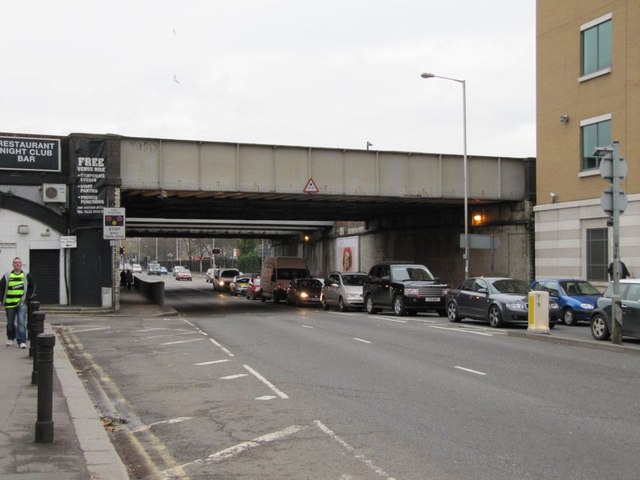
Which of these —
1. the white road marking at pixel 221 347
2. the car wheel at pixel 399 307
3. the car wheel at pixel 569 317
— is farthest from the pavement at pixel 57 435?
the car wheel at pixel 569 317

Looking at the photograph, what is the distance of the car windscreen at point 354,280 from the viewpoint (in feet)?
96.5

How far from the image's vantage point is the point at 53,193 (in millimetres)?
26609

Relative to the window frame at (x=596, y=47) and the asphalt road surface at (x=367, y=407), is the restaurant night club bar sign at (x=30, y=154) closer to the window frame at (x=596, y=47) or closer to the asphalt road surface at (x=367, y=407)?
the asphalt road surface at (x=367, y=407)

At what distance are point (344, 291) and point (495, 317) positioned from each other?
9.60 metres

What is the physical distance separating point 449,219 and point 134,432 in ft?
100

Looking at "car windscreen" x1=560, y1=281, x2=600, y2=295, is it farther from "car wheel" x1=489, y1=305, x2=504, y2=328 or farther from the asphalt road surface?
the asphalt road surface

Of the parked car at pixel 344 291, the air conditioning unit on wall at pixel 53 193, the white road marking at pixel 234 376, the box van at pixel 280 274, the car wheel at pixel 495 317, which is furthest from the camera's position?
the box van at pixel 280 274

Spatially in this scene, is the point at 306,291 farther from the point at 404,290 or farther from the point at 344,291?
the point at 404,290

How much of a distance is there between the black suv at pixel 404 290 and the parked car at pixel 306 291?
6.58 m

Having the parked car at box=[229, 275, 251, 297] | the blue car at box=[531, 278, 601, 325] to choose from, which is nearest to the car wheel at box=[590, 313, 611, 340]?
the blue car at box=[531, 278, 601, 325]

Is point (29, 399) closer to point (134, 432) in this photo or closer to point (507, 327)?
point (134, 432)

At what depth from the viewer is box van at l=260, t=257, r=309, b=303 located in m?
36.9

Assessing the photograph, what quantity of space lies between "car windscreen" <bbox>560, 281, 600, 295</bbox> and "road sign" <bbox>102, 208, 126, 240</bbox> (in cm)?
1599

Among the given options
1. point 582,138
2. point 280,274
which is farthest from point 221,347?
point 280,274
